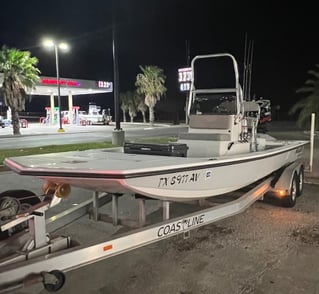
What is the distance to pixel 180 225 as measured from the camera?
4070mm

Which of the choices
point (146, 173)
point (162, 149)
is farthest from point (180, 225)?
point (162, 149)

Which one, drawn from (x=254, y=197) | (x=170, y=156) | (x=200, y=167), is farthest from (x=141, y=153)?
(x=254, y=197)

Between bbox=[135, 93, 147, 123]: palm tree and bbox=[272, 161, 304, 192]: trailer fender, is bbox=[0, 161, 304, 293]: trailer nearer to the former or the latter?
bbox=[272, 161, 304, 192]: trailer fender

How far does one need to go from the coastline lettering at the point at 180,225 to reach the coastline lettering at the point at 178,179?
0.44 m

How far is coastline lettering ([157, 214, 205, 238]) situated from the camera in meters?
3.87

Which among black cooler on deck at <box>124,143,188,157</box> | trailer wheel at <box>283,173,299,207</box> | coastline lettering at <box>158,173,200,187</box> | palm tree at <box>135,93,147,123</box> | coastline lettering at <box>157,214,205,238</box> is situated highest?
palm tree at <box>135,93,147,123</box>

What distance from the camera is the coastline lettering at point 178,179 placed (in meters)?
3.78

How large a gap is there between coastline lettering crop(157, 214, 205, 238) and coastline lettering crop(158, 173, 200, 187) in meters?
0.44

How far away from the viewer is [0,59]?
26109 mm

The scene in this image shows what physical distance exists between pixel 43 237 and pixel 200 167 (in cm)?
174

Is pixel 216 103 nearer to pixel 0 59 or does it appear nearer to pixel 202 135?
pixel 202 135

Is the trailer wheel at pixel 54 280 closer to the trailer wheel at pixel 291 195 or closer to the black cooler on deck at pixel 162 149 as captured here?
the black cooler on deck at pixel 162 149

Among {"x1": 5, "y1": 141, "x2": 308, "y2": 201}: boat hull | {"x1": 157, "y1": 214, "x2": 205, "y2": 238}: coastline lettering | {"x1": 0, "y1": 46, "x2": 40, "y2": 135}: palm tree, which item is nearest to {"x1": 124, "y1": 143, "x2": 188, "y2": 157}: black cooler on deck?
{"x1": 5, "y1": 141, "x2": 308, "y2": 201}: boat hull

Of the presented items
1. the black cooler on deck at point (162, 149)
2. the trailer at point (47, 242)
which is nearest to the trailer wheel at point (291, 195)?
the trailer at point (47, 242)
